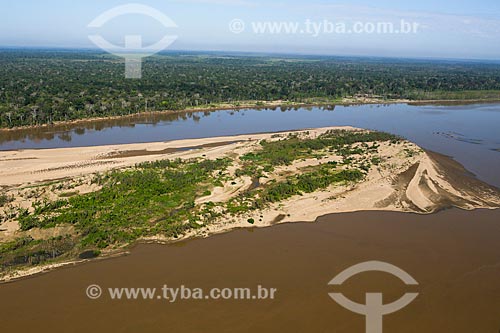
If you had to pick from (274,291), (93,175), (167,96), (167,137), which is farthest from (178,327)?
(167,96)

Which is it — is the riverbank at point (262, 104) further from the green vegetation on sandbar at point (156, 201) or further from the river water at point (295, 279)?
the river water at point (295, 279)

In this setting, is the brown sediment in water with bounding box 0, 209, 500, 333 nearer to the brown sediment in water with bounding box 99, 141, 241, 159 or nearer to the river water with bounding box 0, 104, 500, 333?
the river water with bounding box 0, 104, 500, 333

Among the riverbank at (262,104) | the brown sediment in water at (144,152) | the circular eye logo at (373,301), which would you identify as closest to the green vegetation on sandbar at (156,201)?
the brown sediment in water at (144,152)

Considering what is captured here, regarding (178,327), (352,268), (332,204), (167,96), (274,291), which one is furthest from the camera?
(167,96)

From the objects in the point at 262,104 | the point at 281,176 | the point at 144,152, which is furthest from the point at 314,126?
the point at 144,152

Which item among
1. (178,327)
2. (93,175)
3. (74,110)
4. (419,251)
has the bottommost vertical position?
(178,327)

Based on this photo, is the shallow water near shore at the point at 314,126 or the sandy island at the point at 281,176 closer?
the sandy island at the point at 281,176

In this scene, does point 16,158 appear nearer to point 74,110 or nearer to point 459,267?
point 74,110
